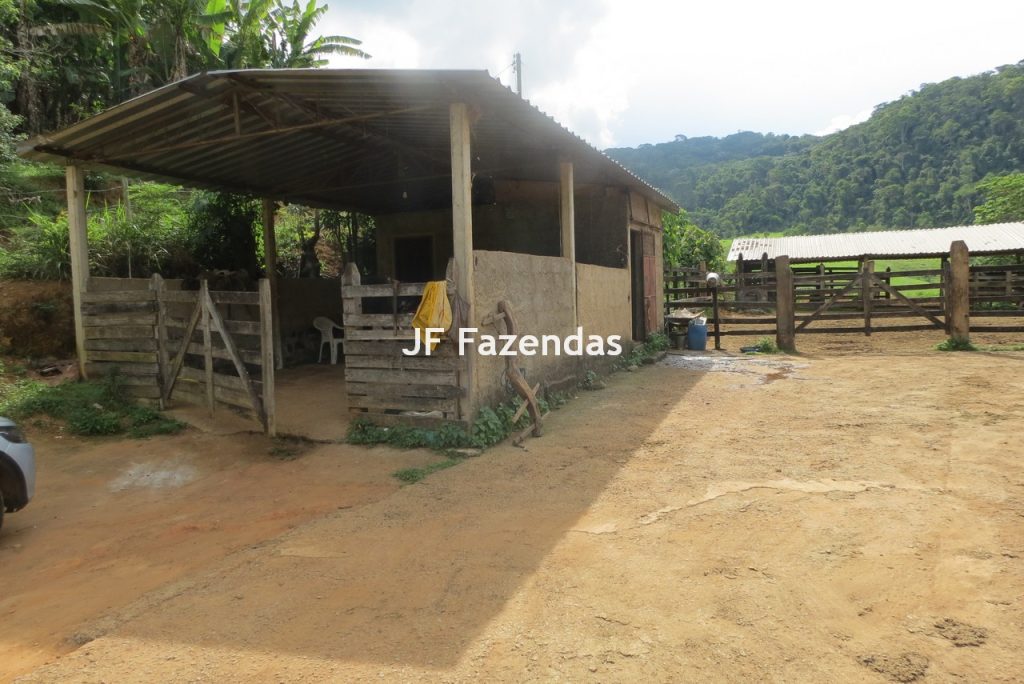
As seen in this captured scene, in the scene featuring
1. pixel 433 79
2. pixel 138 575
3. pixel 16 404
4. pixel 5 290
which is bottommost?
pixel 138 575

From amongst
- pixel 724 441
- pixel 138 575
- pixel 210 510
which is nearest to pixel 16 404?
pixel 210 510

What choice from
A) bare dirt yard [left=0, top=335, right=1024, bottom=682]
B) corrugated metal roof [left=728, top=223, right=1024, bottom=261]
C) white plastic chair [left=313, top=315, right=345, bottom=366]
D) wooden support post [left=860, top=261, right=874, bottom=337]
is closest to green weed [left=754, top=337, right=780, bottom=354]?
wooden support post [left=860, top=261, right=874, bottom=337]

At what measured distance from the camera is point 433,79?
5.53 meters

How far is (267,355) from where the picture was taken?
632 centimetres

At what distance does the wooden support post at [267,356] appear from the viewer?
6.19 meters

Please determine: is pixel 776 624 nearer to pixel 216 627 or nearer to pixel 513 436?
pixel 216 627

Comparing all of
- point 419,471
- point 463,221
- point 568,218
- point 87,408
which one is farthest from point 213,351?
point 568,218

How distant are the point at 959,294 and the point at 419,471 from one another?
39.0 ft

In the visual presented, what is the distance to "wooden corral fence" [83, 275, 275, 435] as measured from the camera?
6594 mm

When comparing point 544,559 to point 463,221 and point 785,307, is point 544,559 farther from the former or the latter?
point 785,307

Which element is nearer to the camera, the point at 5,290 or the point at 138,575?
the point at 138,575

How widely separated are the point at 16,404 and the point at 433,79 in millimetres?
5959

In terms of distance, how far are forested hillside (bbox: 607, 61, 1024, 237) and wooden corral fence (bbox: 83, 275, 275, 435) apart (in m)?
44.2

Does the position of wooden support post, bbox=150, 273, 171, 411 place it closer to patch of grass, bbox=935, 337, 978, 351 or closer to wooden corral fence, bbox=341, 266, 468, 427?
wooden corral fence, bbox=341, 266, 468, 427
